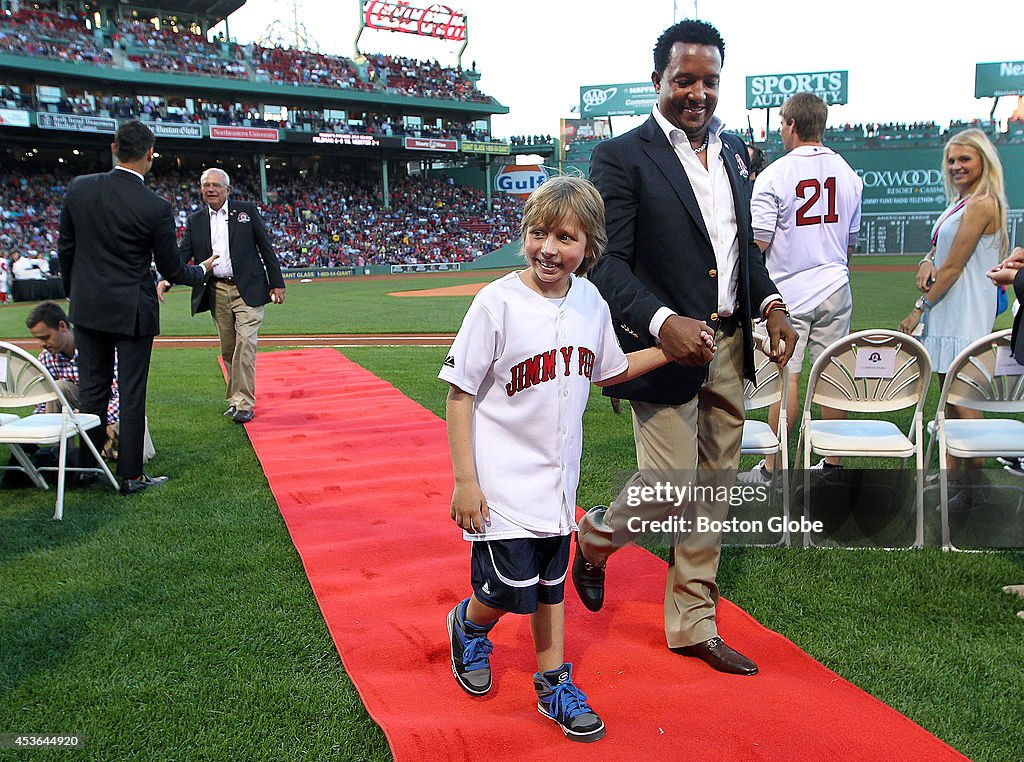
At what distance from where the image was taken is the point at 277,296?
7.00 metres

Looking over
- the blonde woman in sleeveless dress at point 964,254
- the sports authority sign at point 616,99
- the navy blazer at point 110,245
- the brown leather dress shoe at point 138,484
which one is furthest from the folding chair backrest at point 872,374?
the sports authority sign at point 616,99

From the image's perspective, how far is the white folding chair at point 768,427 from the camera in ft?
12.6

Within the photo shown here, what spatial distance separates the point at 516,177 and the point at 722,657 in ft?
177

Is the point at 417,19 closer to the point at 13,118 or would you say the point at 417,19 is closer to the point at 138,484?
the point at 13,118

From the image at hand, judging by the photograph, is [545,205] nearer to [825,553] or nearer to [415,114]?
[825,553]

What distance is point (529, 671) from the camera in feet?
9.02

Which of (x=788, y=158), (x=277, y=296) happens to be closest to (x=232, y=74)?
(x=277, y=296)

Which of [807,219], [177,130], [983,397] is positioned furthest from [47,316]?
[177,130]

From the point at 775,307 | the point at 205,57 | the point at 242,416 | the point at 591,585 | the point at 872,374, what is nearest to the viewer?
the point at 775,307

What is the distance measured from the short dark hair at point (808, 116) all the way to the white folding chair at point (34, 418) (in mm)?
4548

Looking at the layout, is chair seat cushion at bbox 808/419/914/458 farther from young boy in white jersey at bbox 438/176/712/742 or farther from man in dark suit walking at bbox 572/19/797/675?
young boy in white jersey at bbox 438/176/712/742

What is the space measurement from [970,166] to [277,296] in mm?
5414

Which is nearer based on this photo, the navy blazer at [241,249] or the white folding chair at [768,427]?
the white folding chair at [768,427]

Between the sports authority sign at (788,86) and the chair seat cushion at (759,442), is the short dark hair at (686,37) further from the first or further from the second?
the sports authority sign at (788,86)
